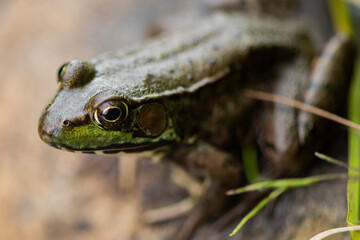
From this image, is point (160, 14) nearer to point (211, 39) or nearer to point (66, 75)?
point (211, 39)

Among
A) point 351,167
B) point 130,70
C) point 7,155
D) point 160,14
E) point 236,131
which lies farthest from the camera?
point 160,14

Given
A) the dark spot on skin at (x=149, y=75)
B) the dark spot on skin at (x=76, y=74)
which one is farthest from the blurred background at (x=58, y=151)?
the dark spot on skin at (x=76, y=74)

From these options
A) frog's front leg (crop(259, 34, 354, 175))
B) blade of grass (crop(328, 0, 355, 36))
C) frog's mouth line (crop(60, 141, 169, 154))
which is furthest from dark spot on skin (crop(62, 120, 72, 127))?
blade of grass (crop(328, 0, 355, 36))

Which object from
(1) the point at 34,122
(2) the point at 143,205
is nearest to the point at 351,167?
(2) the point at 143,205

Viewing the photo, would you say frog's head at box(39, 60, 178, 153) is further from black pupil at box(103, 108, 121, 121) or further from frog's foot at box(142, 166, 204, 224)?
frog's foot at box(142, 166, 204, 224)

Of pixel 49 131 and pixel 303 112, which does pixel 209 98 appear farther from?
pixel 49 131

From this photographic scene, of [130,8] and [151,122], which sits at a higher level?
[130,8]
